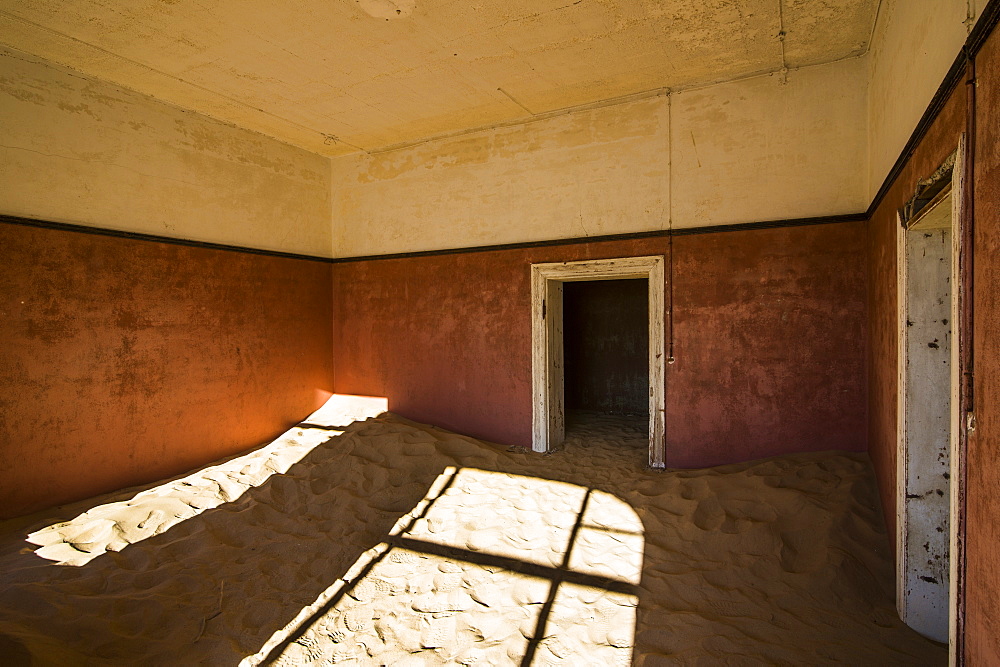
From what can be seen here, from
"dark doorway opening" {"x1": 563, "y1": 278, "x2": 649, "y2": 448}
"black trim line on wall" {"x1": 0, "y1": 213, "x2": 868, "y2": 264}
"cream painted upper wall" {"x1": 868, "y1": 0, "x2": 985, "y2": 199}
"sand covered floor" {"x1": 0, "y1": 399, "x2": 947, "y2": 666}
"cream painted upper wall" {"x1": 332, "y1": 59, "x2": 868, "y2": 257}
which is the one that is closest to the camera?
"cream painted upper wall" {"x1": 868, "y1": 0, "x2": 985, "y2": 199}

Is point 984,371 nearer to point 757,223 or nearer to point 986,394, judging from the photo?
point 986,394

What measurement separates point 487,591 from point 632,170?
3927 mm

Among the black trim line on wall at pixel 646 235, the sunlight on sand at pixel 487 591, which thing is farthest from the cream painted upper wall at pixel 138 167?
the sunlight on sand at pixel 487 591

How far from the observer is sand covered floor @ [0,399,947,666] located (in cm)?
251

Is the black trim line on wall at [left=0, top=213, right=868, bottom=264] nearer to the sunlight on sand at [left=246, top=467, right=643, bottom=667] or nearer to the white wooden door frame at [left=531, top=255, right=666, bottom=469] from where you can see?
the white wooden door frame at [left=531, top=255, right=666, bottom=469]

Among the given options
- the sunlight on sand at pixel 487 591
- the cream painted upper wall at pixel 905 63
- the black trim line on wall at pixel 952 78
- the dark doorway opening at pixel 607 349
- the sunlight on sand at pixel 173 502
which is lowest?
the sunlight on sand at pixel 487 591

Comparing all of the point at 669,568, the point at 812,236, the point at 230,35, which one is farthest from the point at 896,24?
the point at 230,35

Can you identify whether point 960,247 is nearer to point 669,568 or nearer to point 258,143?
point 669,568

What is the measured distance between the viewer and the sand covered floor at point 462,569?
2.51 metres

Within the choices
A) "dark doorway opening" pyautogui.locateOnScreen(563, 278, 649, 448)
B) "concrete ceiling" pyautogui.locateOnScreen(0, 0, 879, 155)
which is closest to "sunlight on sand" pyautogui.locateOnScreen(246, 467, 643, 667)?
"concrete ceiling" pyautogui.locateOnScreen(0, 0, 879, 155)

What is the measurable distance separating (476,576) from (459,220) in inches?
153

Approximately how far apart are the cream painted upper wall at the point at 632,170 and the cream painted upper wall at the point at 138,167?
3.16ft

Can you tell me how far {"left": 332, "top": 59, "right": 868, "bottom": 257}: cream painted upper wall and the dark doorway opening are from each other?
267 centimetres

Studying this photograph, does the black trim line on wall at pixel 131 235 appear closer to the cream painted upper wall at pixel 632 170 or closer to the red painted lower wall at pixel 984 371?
the cream painted upper wall at pixel 632 170
